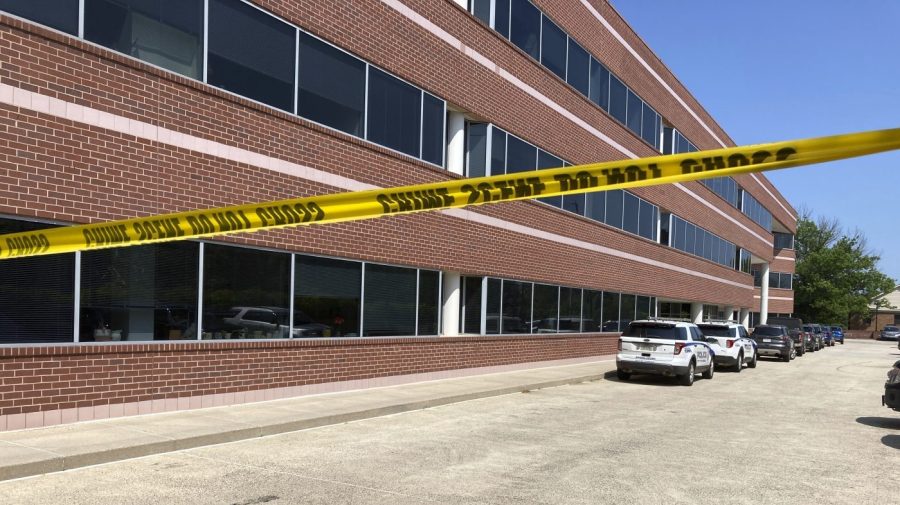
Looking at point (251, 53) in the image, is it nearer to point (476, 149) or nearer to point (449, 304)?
point (476, 149)

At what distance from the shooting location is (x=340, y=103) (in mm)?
15070

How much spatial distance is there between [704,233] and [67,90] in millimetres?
36767

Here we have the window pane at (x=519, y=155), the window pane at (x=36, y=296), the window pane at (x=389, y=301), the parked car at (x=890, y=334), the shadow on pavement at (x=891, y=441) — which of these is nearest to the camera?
the window pane at (x=36, y=296)

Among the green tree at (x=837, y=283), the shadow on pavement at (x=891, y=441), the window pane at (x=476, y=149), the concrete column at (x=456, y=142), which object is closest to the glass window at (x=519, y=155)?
the window pane at (x=476, y=149)

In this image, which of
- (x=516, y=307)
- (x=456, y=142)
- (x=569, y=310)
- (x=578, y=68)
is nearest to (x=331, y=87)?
(x=456, y=142)

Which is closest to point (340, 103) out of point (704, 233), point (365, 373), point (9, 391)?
point (365, 373)

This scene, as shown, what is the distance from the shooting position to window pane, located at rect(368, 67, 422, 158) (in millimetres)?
16016

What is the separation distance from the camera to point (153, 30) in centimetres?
1134

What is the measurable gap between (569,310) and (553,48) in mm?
8559

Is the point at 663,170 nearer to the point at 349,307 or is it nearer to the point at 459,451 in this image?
the point at 459,451

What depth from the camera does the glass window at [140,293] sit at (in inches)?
413

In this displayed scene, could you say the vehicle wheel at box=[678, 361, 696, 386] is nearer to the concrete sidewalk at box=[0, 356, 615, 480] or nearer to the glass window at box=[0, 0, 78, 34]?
the concrete sidewalk at box=[0, 356, 615, 480]

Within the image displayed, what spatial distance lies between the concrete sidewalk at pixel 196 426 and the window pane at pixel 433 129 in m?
5.38

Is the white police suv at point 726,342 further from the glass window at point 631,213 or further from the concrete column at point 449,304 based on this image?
the concrete column at point 449,304
